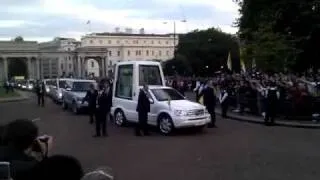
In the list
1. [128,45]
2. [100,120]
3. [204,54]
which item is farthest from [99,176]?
[128,45]

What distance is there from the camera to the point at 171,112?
21.5 metres

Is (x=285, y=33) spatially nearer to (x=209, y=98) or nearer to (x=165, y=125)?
(x=209, y=98)

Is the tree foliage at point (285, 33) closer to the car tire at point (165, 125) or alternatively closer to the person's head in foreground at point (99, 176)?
the car tire at point (165, 125)

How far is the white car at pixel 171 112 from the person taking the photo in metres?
21.3

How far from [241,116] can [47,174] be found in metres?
25.3

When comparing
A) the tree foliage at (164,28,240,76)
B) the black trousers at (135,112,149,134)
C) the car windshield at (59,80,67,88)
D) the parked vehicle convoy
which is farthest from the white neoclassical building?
the black trousers at (135,112,149,134)

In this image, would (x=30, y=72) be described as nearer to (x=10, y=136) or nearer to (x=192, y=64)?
(x=192, y=64)

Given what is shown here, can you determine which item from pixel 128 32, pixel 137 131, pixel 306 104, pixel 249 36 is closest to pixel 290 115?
pixel 306 104

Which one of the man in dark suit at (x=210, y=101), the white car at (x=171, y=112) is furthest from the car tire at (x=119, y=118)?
the man in dark suit at (x=210, y=101)

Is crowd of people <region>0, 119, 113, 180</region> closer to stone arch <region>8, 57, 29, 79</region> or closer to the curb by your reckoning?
the curb

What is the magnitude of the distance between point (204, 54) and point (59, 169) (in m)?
115

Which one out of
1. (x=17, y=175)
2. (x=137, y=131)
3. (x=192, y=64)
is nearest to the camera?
(x=17, y=175)

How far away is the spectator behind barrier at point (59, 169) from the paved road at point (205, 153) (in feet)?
27.1

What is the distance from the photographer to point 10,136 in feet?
14.8
